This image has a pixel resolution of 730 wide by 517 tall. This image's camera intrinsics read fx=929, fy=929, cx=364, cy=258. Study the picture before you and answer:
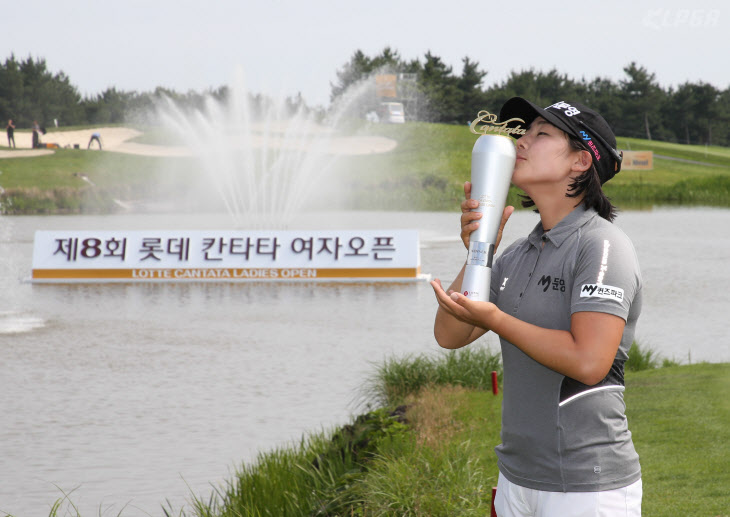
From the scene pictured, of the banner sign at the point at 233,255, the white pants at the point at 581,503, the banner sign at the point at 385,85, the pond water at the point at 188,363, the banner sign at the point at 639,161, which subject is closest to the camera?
the white pants at the point at 581,503

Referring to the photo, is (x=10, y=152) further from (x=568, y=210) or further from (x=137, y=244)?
(x=568, y=210)

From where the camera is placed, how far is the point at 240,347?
12977 millimetres

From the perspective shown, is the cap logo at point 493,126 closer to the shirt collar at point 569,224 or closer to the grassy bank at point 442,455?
the shirt collar at point 569,224

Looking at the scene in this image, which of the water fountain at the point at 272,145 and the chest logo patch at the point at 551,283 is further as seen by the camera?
the water fountain at the point at 272,145

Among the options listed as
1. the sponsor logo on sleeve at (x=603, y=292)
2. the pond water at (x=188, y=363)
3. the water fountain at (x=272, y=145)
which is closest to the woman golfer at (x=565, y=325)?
the sponsor logo on sleeve at (x=603, y=292)

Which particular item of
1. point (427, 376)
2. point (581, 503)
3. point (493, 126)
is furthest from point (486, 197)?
point (427, 376)

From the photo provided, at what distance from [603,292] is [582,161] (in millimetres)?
460

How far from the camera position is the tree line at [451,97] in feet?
298

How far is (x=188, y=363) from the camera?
1199cm

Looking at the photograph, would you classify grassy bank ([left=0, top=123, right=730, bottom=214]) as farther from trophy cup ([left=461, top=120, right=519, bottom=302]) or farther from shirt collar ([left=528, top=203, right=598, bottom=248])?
trophy cup ([left=461, top=120, right=519, bottom=302])

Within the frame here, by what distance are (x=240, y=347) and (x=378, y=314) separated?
126 inches

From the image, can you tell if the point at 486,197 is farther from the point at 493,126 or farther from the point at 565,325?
the point at 565,325

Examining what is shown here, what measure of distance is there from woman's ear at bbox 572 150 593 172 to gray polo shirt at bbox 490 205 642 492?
12 cm

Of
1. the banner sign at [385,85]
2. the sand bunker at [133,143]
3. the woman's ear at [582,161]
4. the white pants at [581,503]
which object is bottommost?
the white pants at [581,503]
